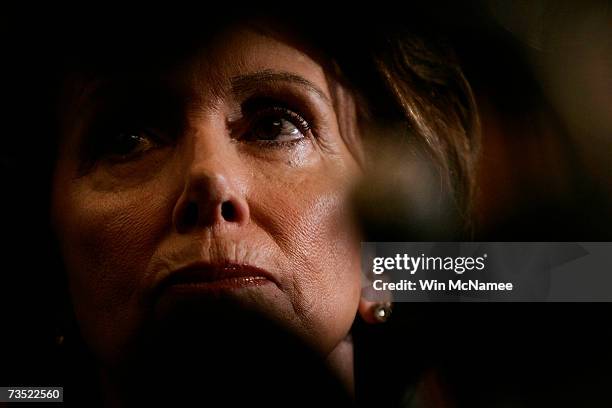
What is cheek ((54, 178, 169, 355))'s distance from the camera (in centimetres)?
76

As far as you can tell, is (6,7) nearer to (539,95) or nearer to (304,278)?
(304,278)

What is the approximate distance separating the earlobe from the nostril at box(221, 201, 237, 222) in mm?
230

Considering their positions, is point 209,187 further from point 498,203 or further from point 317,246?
point 498,203

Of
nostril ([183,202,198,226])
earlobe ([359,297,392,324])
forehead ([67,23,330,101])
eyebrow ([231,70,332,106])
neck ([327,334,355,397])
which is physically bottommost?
neck ([327,334,355,397])

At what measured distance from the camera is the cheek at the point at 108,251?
0.76 meters

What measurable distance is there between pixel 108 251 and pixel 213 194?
0.58ft

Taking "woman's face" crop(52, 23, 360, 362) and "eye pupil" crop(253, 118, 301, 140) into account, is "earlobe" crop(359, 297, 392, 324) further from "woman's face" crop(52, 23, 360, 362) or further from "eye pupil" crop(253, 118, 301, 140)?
"eye pupil" crop(253, 118, 301, 140)

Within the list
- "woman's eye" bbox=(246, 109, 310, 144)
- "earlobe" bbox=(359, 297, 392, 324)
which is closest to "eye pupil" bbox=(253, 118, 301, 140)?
"woman's eye" bbox=(246, 109, 310, 144)

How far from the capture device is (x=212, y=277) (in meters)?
0.72

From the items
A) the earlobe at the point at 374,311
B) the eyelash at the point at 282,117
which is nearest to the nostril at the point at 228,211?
the eyelash at the point at 282,117

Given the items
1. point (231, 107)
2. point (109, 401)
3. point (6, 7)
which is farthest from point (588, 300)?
point (6, 7)

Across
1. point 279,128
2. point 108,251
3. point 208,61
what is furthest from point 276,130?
point 108,251

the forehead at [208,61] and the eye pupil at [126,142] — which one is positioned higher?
the forehead at [208,61]

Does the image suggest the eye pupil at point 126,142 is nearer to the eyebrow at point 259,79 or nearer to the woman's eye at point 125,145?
the woman's eye at point 125,145
